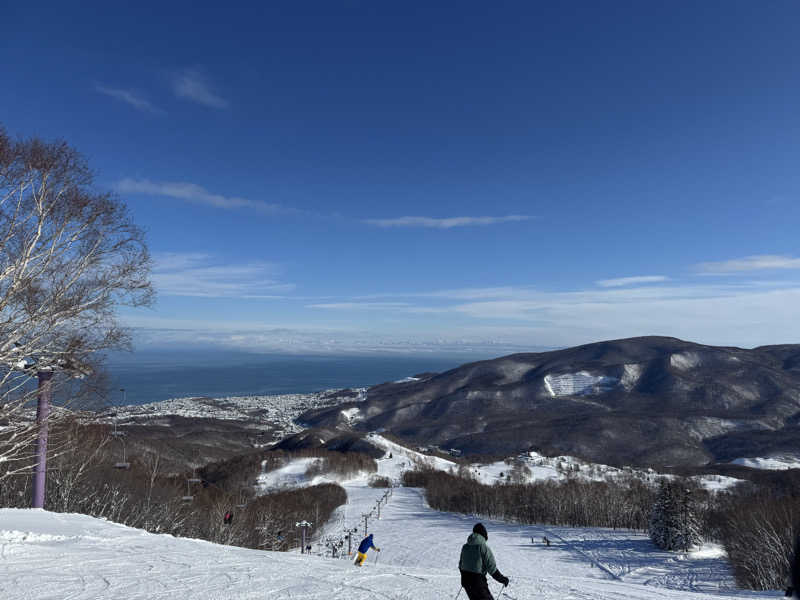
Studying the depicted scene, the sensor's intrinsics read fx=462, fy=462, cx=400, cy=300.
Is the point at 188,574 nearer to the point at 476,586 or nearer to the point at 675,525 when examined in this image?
the point at 476,586

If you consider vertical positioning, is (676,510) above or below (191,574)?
below

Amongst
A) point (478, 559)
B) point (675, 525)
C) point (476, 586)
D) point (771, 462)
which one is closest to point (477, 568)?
point (478, 559)

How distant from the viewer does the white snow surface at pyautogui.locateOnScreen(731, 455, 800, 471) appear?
121250mm

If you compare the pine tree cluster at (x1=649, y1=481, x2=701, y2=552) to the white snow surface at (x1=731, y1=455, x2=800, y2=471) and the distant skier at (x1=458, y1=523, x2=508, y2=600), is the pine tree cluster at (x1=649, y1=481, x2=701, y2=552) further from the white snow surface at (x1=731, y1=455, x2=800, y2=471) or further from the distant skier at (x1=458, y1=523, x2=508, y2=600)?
the white snow surface at (x1=731, y1=455, x2=800, y2=471)

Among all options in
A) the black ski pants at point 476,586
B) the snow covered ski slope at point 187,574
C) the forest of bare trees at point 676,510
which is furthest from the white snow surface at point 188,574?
the forest of bare trees at point 676,510

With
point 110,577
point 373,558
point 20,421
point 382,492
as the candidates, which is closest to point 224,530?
point 373,558

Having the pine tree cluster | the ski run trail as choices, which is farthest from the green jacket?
the pine tree cluster

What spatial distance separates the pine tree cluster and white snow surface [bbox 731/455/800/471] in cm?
11437

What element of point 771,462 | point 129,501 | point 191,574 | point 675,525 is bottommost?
point 771,462

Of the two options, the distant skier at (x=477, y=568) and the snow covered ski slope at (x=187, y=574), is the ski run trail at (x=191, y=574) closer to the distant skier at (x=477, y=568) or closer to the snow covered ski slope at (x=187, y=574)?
the snow covered ski slope at (x=187, y=574)

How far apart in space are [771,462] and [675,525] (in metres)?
127

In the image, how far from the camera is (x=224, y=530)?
2614cm

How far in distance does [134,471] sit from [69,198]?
103ft

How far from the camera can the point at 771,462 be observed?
125 meters
